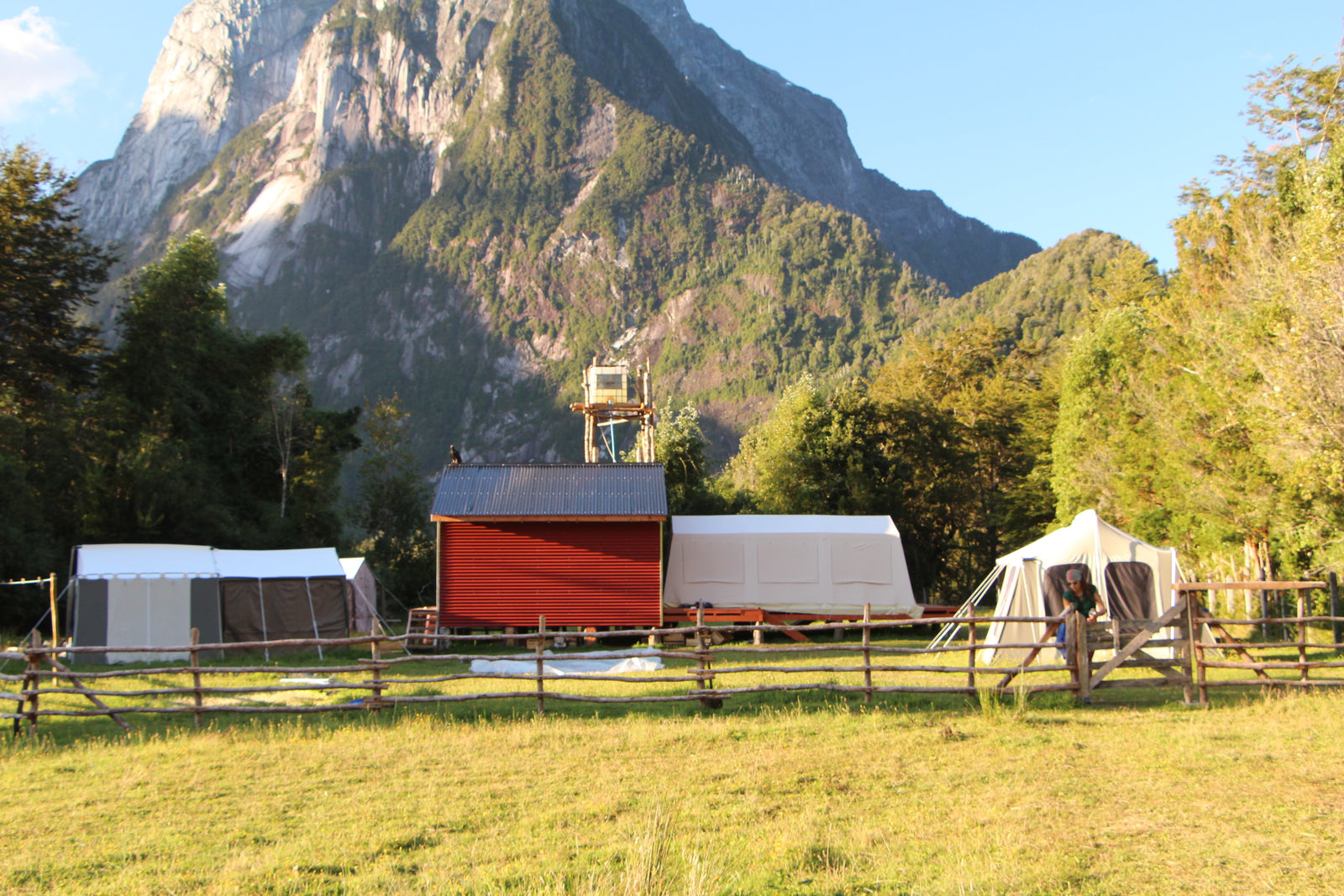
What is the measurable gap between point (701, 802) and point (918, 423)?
28.6 m

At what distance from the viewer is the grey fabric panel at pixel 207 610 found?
18.5 m

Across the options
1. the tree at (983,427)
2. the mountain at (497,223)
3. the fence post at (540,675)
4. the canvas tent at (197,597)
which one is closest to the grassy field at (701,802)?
the fence post at (540,675)

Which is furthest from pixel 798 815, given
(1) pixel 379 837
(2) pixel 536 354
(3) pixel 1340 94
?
(2) pixel 536 354

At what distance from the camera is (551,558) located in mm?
20547

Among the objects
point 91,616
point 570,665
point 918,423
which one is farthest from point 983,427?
point 91,616

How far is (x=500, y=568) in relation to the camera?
20.5m

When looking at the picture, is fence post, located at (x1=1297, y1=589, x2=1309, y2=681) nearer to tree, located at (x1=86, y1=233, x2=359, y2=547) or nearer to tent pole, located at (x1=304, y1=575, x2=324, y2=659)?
tent pole, located at (x1=304, y1=575, x2=324, y2=659)

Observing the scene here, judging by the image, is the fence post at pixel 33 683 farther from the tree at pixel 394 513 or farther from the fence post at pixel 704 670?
the tree at pixel 394 513

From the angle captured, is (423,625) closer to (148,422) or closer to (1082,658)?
(148,422)

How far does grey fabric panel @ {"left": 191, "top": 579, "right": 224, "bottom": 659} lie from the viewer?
18.5m

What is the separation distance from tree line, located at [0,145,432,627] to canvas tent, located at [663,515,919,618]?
1539 centimetres

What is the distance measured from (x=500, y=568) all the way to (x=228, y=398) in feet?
63.0

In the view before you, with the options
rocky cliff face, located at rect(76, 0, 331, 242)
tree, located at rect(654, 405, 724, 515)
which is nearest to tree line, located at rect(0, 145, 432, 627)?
tree, located at rect(654, 405, 724, 515)

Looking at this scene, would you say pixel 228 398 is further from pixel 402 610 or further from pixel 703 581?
pixel 703 581
